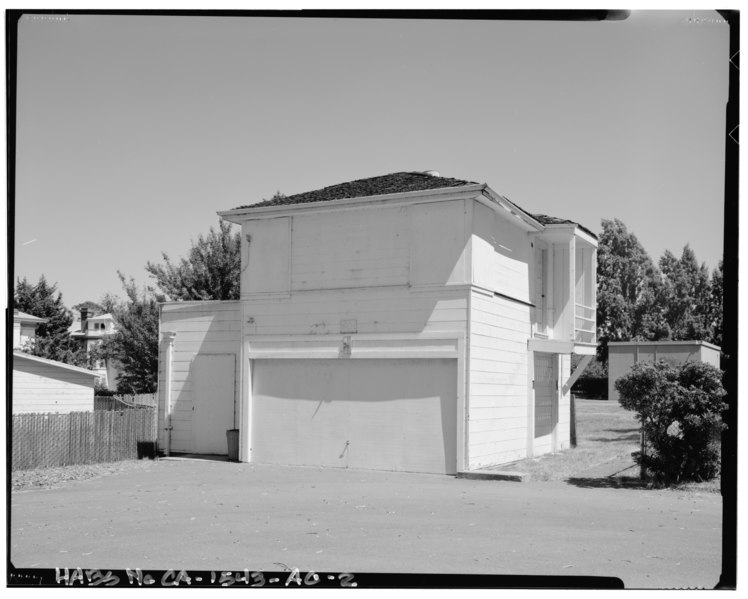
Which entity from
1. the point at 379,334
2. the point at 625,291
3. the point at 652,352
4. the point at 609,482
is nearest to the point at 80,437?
the point at 379,334

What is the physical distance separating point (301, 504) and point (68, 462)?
731cm

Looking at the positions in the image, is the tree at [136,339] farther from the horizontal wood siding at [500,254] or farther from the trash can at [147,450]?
the horizontal wood siding at [500,254]

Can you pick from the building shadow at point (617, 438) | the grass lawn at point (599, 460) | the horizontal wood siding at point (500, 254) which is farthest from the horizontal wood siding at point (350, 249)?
the building shadow at point (617, 438)

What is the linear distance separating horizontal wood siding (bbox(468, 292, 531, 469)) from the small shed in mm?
6051

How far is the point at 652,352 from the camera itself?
32.2m

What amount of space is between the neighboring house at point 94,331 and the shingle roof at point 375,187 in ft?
90.1

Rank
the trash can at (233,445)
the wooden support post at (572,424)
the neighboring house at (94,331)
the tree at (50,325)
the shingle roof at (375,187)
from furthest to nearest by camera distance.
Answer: the neighboring house at (94,331) → the tree at (50,325) → the wooden support post at (572,424) → the trash can at (233,445) → the shingle roof at (375,187)

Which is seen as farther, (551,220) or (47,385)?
(47,385)

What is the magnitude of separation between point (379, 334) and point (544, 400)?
5.77 metres

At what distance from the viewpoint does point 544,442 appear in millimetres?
21062

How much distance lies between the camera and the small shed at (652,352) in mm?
26938

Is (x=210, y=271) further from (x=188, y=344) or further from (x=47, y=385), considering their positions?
(x=188, y=344)

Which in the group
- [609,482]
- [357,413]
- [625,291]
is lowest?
[609,482]

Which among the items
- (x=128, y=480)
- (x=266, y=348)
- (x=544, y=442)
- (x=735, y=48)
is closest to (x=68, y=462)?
(x=128, y=480)
